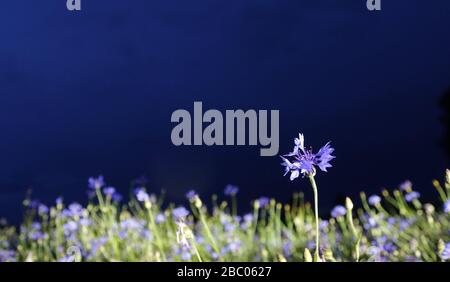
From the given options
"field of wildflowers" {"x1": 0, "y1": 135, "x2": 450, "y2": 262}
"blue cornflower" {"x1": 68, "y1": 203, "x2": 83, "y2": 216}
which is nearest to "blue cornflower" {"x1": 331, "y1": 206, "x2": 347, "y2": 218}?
"field of wildflowers" {"x1": 0, "y1": 135, "x2": 450, "y2": 262}

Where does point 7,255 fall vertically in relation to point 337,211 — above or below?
below

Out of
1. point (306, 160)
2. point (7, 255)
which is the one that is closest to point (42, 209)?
point (7, 255)

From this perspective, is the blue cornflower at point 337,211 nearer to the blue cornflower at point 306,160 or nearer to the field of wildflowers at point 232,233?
the field of wildflowers at point 232,233

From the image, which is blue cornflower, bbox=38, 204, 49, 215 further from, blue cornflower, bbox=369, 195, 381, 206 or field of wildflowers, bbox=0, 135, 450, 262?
blue cornflower, bbox=369, 195, 381, 206

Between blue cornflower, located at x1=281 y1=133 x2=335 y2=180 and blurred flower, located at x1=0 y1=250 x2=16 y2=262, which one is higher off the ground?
blue cornflower, located at x1=281 y1=133 x2=335 y2=180

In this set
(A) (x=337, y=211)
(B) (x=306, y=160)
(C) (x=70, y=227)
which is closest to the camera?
(B) (x=306, y=160)

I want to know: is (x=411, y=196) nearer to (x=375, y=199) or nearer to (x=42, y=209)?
(x=375, y=199)

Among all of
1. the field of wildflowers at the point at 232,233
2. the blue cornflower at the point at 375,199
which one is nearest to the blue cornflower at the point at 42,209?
the field of wildflowers at the point at 232,233

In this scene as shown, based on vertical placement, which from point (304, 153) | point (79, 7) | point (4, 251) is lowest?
point (4, 251)

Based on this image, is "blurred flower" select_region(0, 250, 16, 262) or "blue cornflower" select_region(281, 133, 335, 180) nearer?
"blue cornflower" select_region(281, 133, 335, 180)
